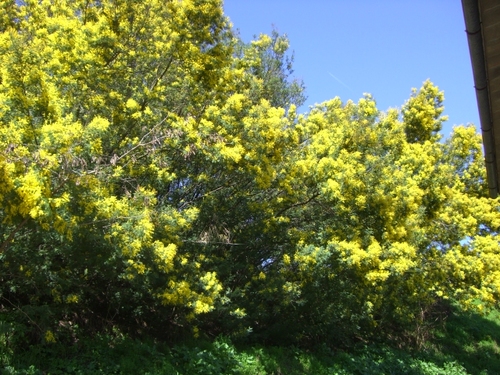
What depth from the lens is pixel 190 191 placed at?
30.9ft

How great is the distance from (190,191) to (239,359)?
314 cm

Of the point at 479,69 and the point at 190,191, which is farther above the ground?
the point at 190,191

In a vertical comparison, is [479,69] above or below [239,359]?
above

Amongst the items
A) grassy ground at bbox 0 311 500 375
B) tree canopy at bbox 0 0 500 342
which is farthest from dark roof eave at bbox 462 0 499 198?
grassy ground at bbox 0 311 500 375

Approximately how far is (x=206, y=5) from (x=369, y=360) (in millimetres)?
8628

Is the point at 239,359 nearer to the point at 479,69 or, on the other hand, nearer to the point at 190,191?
the point at 190,191

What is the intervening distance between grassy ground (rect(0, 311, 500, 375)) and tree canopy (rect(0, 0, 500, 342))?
417 millimetres

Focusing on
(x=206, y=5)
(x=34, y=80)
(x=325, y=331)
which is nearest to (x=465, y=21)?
(x=34, y=80)

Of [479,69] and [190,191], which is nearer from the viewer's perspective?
[479,69]

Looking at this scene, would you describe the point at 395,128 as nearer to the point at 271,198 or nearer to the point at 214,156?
the point at 271,198

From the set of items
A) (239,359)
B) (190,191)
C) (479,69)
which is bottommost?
(239,359)

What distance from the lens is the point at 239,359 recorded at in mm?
9305

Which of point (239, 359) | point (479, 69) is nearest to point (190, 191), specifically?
point (239, 359)

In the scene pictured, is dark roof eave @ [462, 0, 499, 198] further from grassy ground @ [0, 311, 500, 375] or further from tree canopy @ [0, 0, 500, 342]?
grassy ground @ [0, 311, 500, 375]
